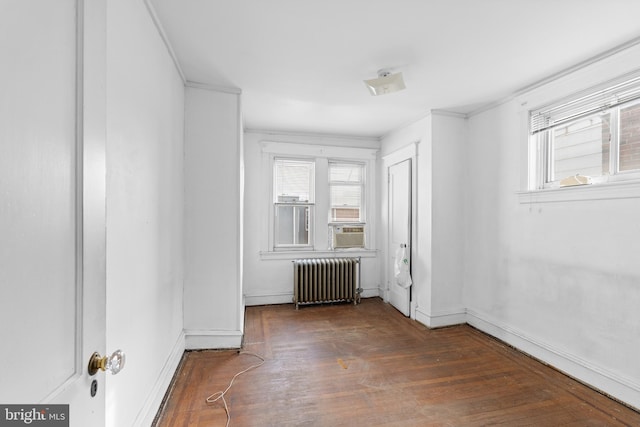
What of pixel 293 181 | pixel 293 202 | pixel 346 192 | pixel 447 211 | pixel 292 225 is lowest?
pixel 292 225

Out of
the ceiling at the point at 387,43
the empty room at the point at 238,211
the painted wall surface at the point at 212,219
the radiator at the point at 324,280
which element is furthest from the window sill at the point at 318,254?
the ceiling at the point at 387,43

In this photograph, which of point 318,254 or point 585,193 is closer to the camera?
point 585,193

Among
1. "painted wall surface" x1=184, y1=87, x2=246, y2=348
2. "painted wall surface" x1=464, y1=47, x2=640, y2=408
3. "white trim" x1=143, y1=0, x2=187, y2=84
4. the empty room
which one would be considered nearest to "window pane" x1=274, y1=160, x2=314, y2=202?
the empty room

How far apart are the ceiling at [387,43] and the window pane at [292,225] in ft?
5.88

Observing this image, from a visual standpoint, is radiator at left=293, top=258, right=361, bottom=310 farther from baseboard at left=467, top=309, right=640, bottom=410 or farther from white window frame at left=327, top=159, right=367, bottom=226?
baseboard at left=467, top=309, right=640, bottom=410

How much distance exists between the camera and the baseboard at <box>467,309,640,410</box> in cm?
210

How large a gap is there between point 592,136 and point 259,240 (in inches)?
153

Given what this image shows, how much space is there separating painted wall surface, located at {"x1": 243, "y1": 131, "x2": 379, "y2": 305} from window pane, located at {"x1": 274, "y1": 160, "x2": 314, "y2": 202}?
211mm

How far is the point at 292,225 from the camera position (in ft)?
15.0

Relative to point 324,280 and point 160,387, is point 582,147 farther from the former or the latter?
point 160,387

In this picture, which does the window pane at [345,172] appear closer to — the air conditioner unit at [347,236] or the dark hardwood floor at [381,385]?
the air conditioner unit at [347,236]

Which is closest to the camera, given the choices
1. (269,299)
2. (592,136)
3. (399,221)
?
(592,136)

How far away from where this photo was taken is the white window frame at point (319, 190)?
4359 mm

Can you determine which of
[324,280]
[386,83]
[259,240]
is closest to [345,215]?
[324,280]
